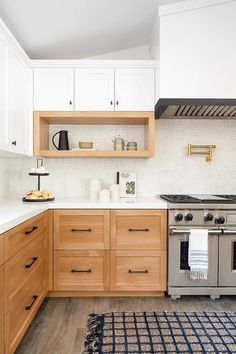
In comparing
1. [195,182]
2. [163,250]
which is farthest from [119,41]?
[163,250]

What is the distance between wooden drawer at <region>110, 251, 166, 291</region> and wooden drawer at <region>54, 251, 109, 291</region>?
0.27 ft

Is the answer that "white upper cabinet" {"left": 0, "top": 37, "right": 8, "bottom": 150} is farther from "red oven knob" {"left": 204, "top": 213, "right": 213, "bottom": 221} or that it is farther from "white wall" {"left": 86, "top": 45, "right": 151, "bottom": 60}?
"red oven knob" {"left": 204, "top": 213, "right": 213, "bottom": 221}

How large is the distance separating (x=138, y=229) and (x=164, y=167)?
2.96ft

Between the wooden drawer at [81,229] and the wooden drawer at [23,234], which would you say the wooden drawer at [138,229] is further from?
the wooden drawer at [23,234]

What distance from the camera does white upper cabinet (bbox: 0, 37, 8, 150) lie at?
2.02 meters

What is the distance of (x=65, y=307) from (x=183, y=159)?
6.17 ft

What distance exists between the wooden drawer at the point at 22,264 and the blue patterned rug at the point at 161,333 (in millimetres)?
593

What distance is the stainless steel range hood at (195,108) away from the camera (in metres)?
2.49

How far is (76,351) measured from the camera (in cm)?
172

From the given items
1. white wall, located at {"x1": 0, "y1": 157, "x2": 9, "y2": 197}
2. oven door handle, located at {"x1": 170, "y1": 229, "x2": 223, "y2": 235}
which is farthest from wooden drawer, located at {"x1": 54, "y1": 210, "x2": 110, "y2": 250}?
white wall, located at {"x1": 0, "y1": 157, "x2": 9, "y2": 197}

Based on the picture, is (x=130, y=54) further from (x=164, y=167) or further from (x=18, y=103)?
(x=18, y=103)

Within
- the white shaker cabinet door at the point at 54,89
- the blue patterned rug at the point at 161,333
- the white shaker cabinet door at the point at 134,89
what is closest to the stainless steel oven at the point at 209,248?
the blue patterned rug at the point at 161,333

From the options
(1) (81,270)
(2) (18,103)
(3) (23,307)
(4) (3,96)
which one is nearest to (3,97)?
(4) (3,96)

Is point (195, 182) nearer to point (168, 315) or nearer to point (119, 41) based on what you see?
point (168, 315)
